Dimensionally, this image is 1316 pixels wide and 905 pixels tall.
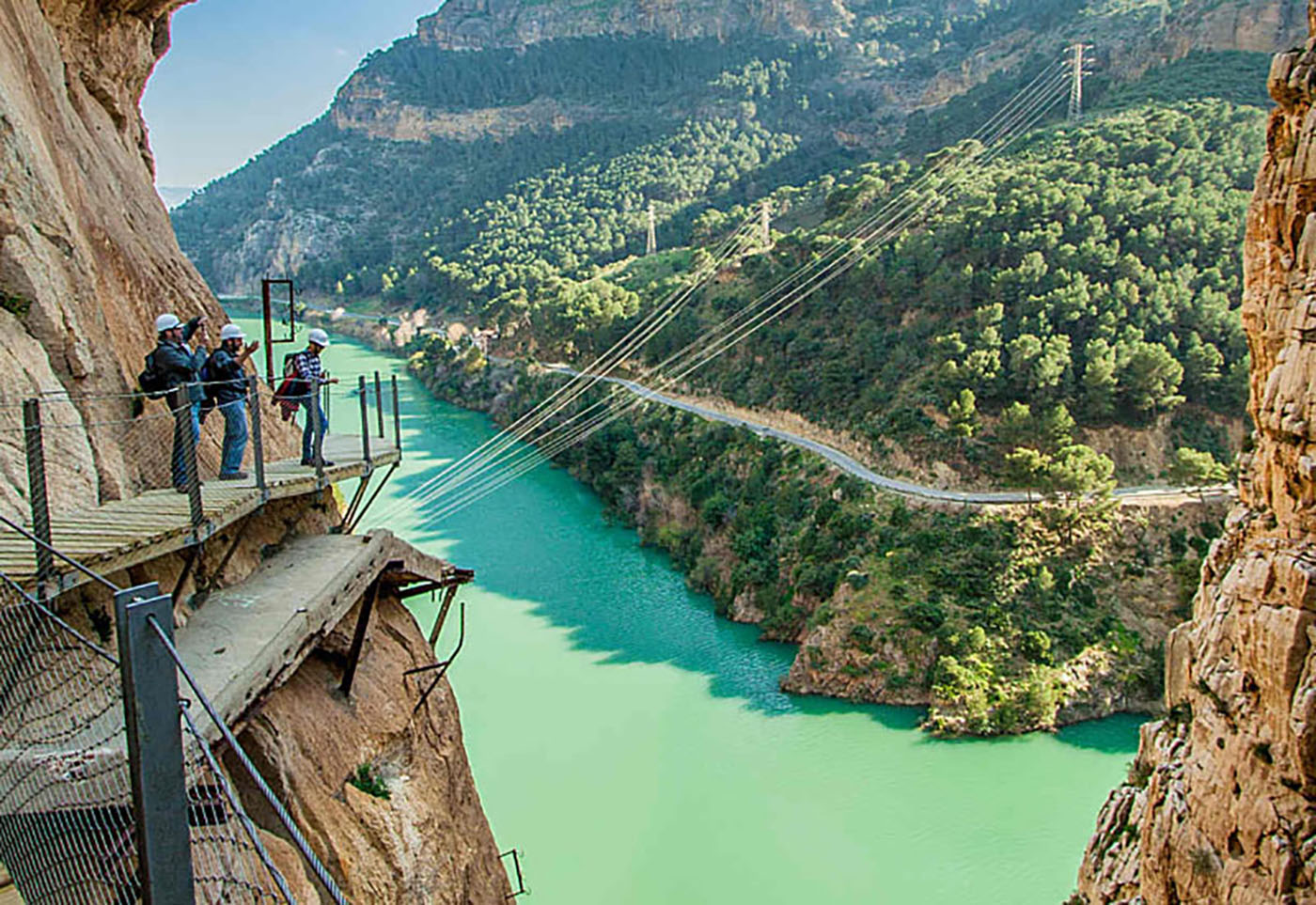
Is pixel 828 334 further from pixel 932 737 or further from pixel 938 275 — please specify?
pixel 932 737

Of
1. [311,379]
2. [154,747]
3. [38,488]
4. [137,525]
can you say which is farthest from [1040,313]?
[154,747]

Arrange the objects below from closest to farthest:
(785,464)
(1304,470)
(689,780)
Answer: (1304,470), (689,780), (785,464)

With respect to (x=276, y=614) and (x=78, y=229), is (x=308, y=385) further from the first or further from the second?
(x=276, y=614)

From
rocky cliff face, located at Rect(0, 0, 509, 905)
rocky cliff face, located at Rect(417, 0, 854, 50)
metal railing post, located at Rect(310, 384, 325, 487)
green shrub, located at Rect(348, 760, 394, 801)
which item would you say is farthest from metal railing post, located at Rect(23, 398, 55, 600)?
rocky cliff face, located at Rect(417, 0, 854, 50)

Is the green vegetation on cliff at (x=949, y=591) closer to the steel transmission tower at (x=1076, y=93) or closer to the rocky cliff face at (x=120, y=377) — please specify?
the rocky cliff face at (x=120, y=377)

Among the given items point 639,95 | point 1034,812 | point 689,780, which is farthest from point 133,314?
point 639,95

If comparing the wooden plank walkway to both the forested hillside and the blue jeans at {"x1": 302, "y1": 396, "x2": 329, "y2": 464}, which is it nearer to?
the blue jeans at {"x1": 302, "y1": 396, "x2": 329, "y2": 464}
